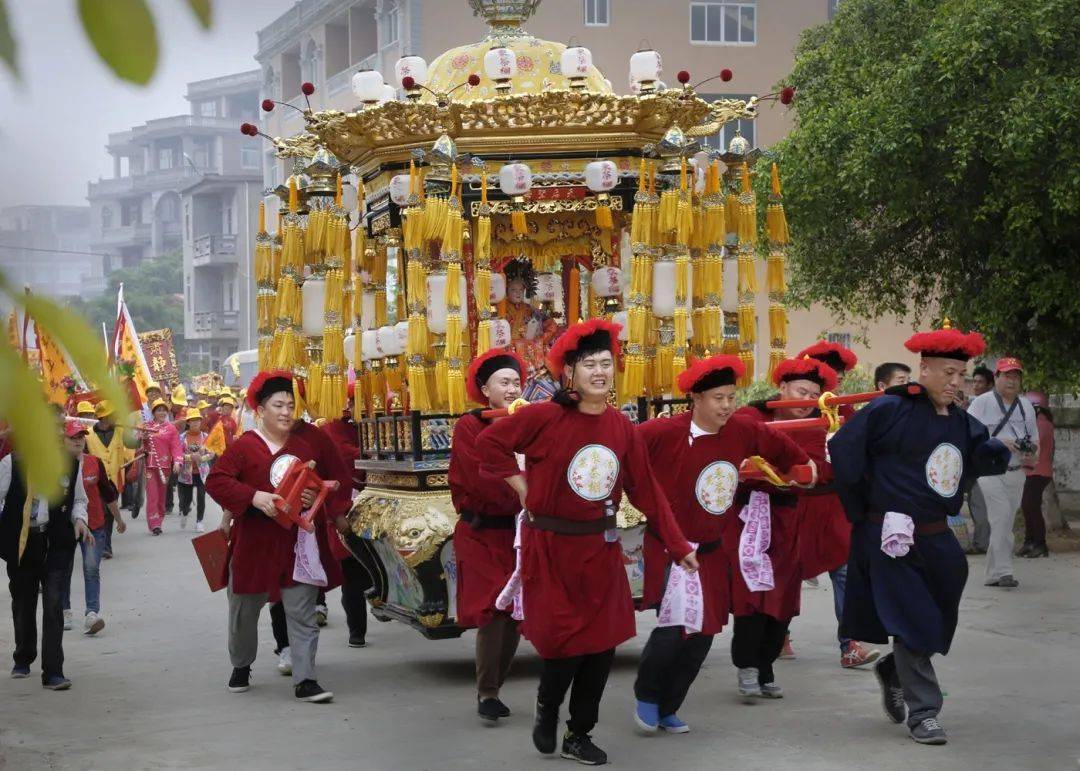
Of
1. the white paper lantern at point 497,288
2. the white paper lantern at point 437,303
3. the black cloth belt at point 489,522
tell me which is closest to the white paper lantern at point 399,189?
the white paper lantern at point 437,303

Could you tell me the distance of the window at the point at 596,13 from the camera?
33250 mm

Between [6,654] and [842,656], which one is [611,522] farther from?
[6,654]

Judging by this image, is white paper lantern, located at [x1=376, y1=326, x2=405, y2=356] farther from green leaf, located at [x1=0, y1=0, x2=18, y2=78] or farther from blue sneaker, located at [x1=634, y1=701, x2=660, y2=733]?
green leaf, located at [x1=0, y1=0, x2=18, y2=78]

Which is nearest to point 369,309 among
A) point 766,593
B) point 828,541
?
point 828,541

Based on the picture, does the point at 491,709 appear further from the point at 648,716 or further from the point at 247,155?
the point at 247,155

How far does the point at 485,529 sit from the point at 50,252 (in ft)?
21.9

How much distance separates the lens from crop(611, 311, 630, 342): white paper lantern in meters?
9.11

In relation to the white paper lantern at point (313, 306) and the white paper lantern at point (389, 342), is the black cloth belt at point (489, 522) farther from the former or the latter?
the white paper lantern at point (313, 306)

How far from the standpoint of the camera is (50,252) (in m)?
1.12

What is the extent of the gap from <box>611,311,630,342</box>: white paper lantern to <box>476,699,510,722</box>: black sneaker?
95.7 inches

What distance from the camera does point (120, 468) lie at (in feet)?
57.1

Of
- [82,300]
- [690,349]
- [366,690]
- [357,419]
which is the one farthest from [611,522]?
[82,300]

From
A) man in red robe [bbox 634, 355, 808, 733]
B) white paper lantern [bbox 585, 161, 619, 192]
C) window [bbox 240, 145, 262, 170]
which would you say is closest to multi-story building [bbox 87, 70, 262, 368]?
window [bbox 240, 145, 262, 170]

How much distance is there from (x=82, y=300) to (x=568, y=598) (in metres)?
5.43
